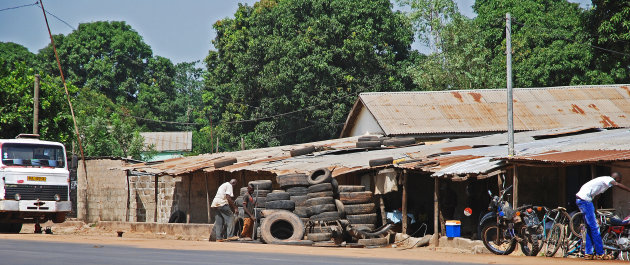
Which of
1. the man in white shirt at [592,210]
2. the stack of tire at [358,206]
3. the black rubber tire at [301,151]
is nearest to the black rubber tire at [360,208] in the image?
the stack of tire at [358,206]

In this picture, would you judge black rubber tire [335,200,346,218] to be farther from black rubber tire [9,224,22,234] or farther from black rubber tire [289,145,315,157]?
black rubber tire [9,224,22,234]

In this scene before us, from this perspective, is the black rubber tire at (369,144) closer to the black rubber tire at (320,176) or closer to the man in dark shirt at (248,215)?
the black rubber tire at (320,176)

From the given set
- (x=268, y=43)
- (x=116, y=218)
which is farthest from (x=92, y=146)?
(x=116, y=218)

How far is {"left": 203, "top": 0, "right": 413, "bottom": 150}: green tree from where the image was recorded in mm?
50938

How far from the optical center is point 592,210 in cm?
1441

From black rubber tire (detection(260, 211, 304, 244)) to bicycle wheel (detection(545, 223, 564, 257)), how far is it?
634cm

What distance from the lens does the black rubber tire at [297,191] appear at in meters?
21.0

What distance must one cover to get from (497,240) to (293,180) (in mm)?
6731

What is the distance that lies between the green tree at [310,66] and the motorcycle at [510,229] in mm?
34284

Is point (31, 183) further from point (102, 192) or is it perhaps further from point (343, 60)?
point (343, 60)

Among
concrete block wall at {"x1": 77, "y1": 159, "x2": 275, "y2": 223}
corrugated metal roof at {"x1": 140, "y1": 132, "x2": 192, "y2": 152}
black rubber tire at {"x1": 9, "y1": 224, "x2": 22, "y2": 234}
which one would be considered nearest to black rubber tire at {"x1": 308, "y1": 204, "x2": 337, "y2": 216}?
concrete block wall at {"x1": 77, "y1": 159, "x2": 275, "y2": 223}

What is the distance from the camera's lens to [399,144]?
2725 centimetres

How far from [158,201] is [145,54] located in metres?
49.0

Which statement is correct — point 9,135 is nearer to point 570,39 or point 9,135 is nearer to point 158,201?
point 158,201
